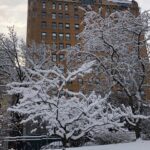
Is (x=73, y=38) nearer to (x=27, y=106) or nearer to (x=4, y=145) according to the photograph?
(x=4, y=145)

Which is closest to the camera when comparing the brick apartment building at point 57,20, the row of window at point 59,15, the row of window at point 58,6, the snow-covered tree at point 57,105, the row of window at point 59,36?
the snow-covered tree at point 57,105

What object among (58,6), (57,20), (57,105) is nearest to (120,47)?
(57,105)

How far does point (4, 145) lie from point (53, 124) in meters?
8.52

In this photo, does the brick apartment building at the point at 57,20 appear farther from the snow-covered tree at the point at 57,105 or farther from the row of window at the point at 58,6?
the snow-covered tree at the point at 57,105

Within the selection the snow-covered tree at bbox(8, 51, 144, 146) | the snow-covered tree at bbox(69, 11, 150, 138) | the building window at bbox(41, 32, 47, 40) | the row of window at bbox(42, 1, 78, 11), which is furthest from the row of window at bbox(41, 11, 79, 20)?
the snow-covered tree at bbox(8, 51, 144, 146)

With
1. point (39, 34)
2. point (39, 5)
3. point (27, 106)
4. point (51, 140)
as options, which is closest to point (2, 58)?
point (51, 140)

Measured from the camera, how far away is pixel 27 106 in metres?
9.23

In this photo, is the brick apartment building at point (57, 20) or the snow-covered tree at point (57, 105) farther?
the brick apartment building at point (57, 20)

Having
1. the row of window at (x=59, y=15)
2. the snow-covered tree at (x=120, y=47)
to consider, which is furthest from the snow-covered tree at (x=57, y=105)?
the row of window at (x=59, y=15)

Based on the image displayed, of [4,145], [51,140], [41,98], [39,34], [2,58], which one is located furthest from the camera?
[39,34]

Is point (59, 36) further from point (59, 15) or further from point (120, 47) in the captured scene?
point (120, 47)

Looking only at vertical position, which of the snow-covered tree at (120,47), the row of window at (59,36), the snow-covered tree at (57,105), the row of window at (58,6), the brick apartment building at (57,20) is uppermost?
the row of window at (58,6)

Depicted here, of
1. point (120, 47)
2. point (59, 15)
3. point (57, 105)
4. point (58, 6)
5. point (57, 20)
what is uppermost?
point (58, 6)

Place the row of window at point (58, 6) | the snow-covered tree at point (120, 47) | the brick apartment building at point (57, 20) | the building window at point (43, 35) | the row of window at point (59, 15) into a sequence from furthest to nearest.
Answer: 1. the row of window at point (58, 6)
2. the row of window at point (59, 15)
3. the brick apartment building at point (57, 20)
4. the building window at point (43, 35)
5. the snow-covered tree at point (120, 47)
